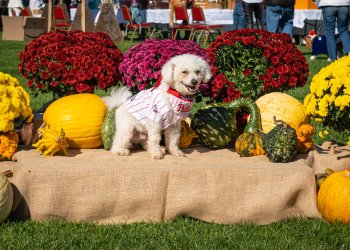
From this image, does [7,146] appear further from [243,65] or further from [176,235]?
[243,65]

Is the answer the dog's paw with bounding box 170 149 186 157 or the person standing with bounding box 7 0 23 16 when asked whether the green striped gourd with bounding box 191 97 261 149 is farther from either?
the person standing with bounding box 7 0 23 16

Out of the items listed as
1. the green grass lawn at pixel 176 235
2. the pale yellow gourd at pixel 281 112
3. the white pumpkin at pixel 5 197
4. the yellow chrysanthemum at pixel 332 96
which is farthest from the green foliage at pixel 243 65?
the white pumpkin at pixel 5 197

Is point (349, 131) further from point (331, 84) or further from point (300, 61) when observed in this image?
point (300, 61)

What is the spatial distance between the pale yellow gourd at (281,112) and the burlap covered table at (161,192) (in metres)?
0.89

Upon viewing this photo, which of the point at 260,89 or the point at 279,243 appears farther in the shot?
the point at 260,89

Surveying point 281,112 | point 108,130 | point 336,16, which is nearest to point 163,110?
point 108,130

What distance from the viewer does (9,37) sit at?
21.8 m

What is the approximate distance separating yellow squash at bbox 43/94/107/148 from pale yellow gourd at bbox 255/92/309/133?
4.34 ft

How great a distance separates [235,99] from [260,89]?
0.34m

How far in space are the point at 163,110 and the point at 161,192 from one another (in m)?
0.66

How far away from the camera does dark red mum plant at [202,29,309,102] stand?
5590 mm

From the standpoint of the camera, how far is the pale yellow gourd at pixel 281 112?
201 inches

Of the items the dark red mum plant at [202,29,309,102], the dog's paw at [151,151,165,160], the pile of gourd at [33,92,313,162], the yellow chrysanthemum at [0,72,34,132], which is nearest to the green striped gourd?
the pile of gourd at [33,92,313,162]

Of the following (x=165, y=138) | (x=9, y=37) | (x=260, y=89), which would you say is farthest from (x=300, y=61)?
(x=9, y=37)
